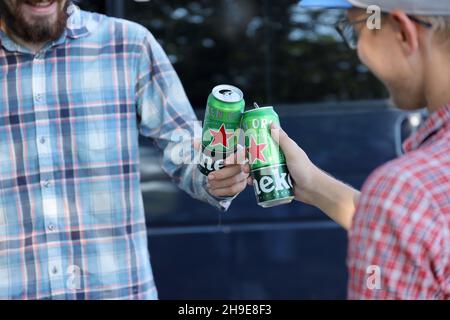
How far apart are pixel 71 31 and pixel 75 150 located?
0.97 ft

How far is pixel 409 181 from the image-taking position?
114 centimetres

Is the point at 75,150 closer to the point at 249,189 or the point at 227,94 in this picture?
the point at 227,94

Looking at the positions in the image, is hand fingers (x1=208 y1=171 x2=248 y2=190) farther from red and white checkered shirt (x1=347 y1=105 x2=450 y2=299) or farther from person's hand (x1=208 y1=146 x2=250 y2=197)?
red and white checkered shirt (x1=347 y1=105 x2=450 y2=299)

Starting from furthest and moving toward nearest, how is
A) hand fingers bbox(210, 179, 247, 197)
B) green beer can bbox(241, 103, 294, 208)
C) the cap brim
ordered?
1. hand fingers bbox(210, 179, 247, 197)
2. green beer can bbox(241, 103, 294, 208)
3. the cap brim

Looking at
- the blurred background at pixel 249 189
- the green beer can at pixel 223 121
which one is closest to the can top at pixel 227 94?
the green beer can at pixel 223 121

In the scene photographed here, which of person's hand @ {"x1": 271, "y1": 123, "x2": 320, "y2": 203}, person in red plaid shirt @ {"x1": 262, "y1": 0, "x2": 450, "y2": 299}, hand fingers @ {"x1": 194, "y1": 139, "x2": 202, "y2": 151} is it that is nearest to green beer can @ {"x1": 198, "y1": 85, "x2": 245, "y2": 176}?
person's hand @ {"x1": 271, "y1": 123, "x2": 320, "y2": 203}

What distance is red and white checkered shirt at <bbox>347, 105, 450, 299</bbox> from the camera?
1.13 meters

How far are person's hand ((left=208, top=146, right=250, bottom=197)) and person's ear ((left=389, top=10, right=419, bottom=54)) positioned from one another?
1.85 feet

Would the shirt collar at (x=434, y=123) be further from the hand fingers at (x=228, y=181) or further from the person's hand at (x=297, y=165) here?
the hand fingers at (x=228, y=181)

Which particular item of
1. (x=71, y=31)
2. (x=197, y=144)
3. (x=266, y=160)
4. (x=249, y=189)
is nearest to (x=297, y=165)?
(x=266, y=160)

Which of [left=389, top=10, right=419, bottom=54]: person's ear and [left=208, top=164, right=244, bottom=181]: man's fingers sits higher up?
[left=389, top=10, right=419, bottom=54]: person's ear

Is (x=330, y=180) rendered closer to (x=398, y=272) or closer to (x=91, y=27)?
(x=398, y=272)

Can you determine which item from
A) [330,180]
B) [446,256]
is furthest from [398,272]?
[330,180]

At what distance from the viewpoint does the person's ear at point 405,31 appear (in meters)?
1.23
